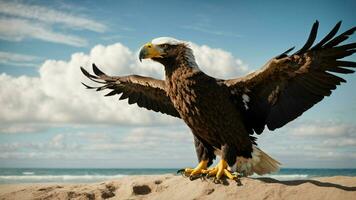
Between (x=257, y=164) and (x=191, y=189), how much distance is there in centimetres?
126

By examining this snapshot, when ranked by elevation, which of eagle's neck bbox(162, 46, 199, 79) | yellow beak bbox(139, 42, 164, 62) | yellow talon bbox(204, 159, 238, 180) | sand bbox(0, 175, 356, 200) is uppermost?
yellow beak bbox(139, 42, 164, 62)

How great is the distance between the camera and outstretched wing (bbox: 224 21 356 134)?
5332 mm

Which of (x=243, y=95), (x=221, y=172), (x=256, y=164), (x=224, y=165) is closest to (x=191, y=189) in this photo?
(x=221, y=172)

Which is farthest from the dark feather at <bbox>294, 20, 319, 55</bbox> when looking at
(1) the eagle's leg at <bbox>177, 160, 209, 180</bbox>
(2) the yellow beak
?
(1) the eagle's leg at <bbox>177, 160, 209, 180</bbox>

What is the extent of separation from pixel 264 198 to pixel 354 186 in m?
→ 1.07

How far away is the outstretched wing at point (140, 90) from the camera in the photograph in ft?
22.5

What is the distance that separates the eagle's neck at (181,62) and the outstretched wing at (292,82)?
1.92 ft

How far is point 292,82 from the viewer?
5.73 metres

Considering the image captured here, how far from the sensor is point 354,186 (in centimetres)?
485

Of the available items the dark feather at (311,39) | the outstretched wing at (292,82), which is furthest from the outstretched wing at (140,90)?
the dark feather at (311,39)

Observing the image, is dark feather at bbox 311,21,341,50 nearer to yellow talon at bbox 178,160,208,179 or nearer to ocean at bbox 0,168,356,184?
→ yellow talon at bbox 178,160,208,179

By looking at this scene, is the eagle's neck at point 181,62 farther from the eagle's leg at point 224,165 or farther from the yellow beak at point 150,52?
the eagle's leg at point 224,165

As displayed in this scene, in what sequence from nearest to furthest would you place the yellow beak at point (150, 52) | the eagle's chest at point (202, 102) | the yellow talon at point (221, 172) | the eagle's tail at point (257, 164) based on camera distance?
1. the yellow talon at point (221, 172)
2. the eagle's chest at point (202, 102)
3. the yellow beak at point (150, 52)
4. the eagle's tail at point (257, 164)

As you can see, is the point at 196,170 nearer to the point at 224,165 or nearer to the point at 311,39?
the point at 224,165
